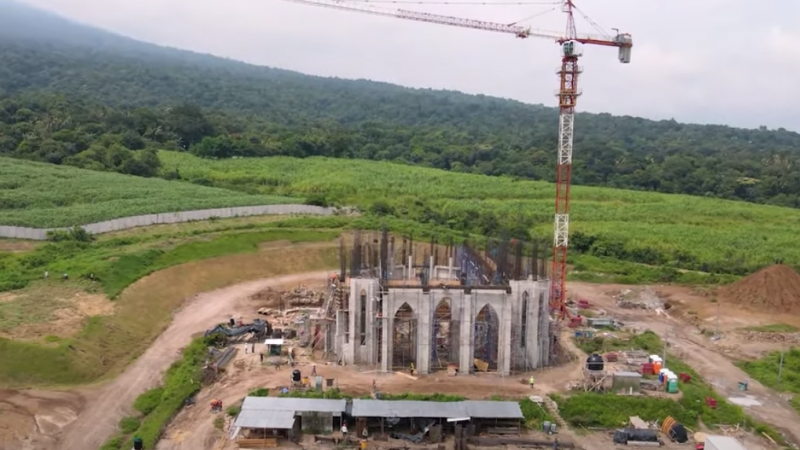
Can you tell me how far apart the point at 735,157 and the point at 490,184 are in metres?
62.0

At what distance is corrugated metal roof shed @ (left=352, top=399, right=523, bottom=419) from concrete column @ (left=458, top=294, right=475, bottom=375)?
4.59 metres

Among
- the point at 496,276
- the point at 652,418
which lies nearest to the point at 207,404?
the point at 496,276

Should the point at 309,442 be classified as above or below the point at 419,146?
below

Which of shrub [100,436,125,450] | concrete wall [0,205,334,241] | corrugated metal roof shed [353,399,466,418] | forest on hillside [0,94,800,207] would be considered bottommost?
shrub [100,436,125,450]

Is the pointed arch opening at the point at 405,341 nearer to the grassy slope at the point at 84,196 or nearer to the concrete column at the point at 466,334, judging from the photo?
the concrete column at the point at 466,334

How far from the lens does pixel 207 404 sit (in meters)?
30.0

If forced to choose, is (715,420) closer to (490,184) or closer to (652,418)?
(652,418)

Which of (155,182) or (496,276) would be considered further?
(155,182)

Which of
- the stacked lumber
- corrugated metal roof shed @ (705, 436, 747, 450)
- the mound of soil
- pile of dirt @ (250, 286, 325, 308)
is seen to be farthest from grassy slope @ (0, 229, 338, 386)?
the mound of soil

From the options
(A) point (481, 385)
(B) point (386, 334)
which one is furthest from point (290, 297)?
(A) point (481, 385)

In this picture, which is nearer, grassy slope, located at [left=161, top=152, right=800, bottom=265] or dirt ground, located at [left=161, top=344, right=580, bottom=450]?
dirt ground, located at [left=161, top=344, right=580, bottom=450]

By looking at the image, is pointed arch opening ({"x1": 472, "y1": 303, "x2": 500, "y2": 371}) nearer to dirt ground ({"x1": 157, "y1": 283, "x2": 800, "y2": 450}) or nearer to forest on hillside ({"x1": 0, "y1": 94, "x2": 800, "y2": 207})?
dirt ground ({"x1": 157, "y1": 283, "x2": 800, "y2": 450})

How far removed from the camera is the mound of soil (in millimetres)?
46906

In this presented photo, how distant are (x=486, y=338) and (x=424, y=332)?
390 centimetres
